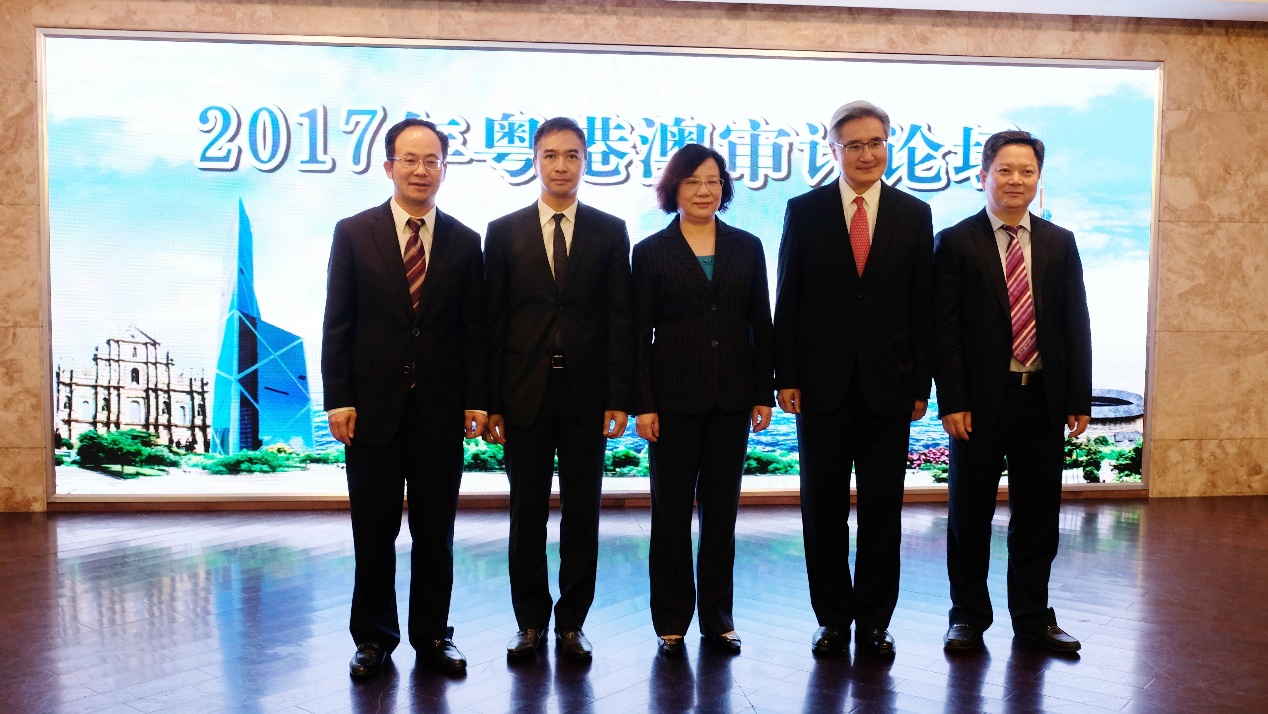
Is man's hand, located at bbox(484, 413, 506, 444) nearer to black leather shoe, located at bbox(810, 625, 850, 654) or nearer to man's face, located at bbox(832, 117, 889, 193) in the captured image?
black leather shoe, located at bbox(810, 625, 850, 654)

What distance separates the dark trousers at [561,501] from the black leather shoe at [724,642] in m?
0.45

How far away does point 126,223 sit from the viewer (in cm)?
556

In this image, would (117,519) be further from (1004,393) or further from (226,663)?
(1004,393)

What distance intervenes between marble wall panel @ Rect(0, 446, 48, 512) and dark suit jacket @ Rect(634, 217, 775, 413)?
4.22m

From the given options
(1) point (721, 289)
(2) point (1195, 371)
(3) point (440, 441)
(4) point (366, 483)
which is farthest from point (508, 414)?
(2) point (1195, 371)

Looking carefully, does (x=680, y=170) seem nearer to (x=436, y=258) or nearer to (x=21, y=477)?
(x=436, y=258)

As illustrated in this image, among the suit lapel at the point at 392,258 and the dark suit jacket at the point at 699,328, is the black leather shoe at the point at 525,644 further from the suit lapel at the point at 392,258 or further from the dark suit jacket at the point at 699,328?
the suit lapel at the point at 392,258

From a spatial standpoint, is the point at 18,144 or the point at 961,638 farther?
the point at 18,144

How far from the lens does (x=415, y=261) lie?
3.04 metres

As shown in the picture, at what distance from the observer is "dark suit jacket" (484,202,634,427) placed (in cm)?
310

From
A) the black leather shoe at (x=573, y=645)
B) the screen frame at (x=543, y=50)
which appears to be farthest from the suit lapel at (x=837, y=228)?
the screen frame at (x=543, y=50)

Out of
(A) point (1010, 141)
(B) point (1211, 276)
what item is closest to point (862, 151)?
(A) point (1010, 141)

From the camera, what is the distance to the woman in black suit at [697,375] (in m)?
3.14

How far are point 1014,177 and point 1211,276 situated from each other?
369 centimetres
